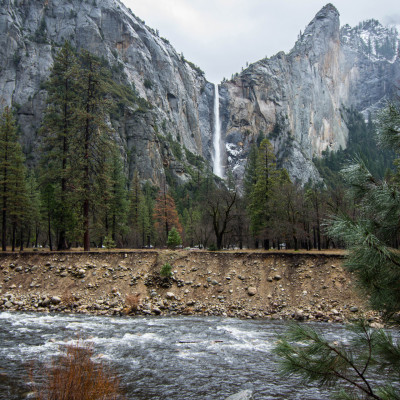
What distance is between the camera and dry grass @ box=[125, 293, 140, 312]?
20111mm

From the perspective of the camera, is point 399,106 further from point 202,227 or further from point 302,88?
point 302,88

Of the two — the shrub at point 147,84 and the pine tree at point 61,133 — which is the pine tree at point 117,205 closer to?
the pine tree at point 61,133

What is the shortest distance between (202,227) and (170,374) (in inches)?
2111

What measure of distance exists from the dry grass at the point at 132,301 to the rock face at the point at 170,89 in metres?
91.5

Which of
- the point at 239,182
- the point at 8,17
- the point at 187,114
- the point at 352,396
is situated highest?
the point at 8,17

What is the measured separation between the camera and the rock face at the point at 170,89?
375 ft

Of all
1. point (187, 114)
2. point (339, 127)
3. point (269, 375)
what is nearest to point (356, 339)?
point (269, 375)

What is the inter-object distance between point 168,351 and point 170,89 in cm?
15646

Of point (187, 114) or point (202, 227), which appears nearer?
point (202, 227)

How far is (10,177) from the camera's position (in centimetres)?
3234

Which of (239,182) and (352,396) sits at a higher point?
(239,182)

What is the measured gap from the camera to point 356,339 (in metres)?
4.58

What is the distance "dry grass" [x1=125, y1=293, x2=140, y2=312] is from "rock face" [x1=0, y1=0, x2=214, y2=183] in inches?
3436

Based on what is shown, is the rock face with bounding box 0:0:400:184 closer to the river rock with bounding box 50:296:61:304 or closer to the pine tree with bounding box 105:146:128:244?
the pine tree with bounding box 105:146:128:244
